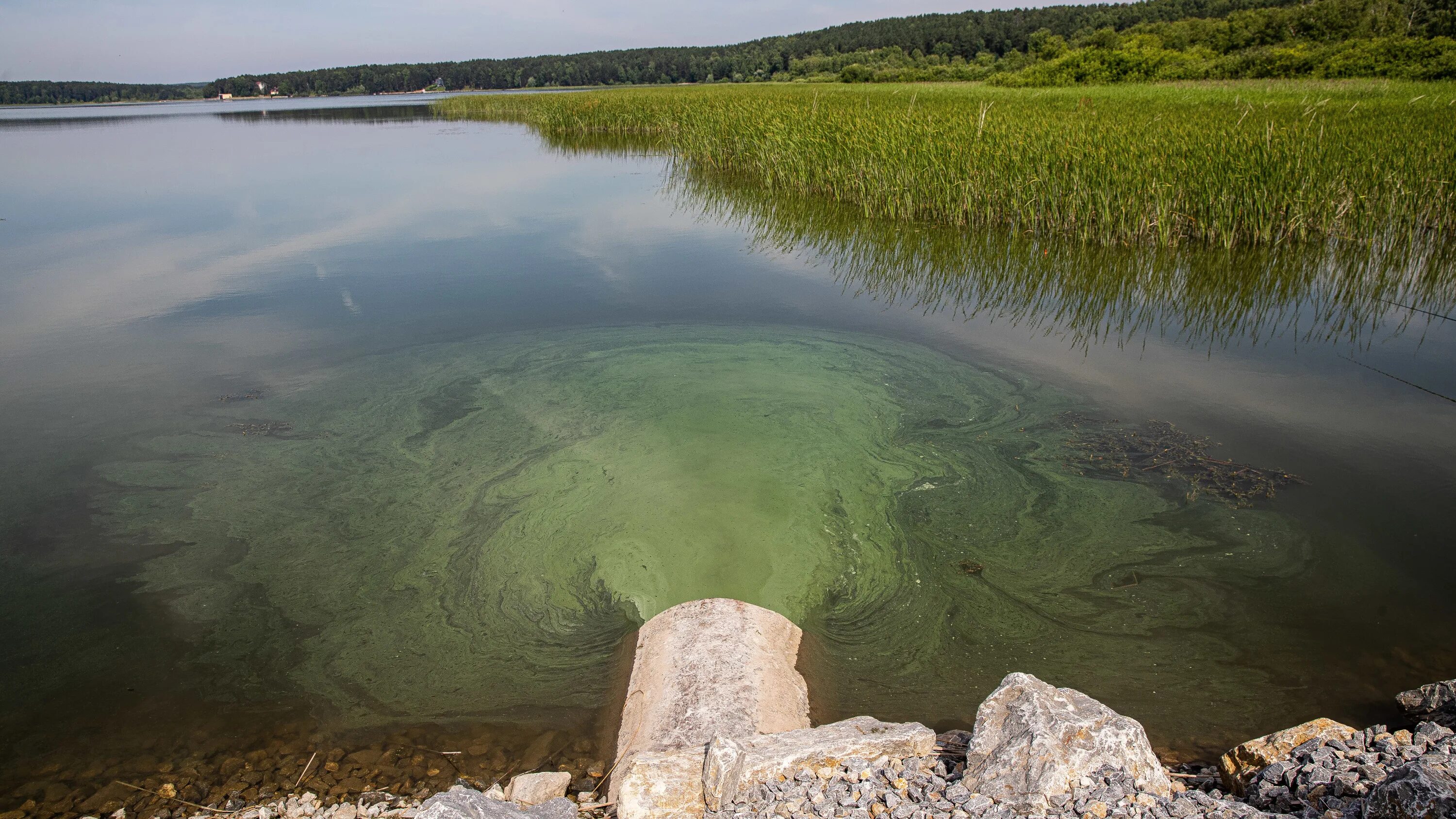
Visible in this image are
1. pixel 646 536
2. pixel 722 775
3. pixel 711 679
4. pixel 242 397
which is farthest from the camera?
pixel 242 397

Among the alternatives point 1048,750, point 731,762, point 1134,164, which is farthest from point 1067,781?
point 1134,164

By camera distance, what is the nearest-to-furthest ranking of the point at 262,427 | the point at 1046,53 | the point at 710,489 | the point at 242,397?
the point at 710,489
the point at 262,427
the point at 242,397
the point at 1046,53

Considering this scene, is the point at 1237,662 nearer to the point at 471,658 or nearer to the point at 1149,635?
the point at 1149,635

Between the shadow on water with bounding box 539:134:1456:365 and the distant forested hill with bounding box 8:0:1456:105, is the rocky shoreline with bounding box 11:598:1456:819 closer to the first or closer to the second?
the shadow on water with bounding box 539:134:1456:365

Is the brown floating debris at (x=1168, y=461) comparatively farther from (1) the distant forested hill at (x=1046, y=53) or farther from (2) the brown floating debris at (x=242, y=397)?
(1) the distant forested hill at (x=1046, y=53)

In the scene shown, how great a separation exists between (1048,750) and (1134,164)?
638 cm

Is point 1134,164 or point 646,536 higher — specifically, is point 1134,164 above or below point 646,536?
above

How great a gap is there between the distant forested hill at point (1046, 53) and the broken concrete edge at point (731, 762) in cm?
2173

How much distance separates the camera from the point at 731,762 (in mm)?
1503

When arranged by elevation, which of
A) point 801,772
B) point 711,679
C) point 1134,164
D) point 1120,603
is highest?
point 1134,164

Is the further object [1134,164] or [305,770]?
[1134,164]

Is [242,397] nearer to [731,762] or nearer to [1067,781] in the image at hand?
[731,762]

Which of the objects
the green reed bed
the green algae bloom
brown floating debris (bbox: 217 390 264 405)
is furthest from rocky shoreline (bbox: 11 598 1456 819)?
the green reed bed

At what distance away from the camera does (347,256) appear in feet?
21.9
